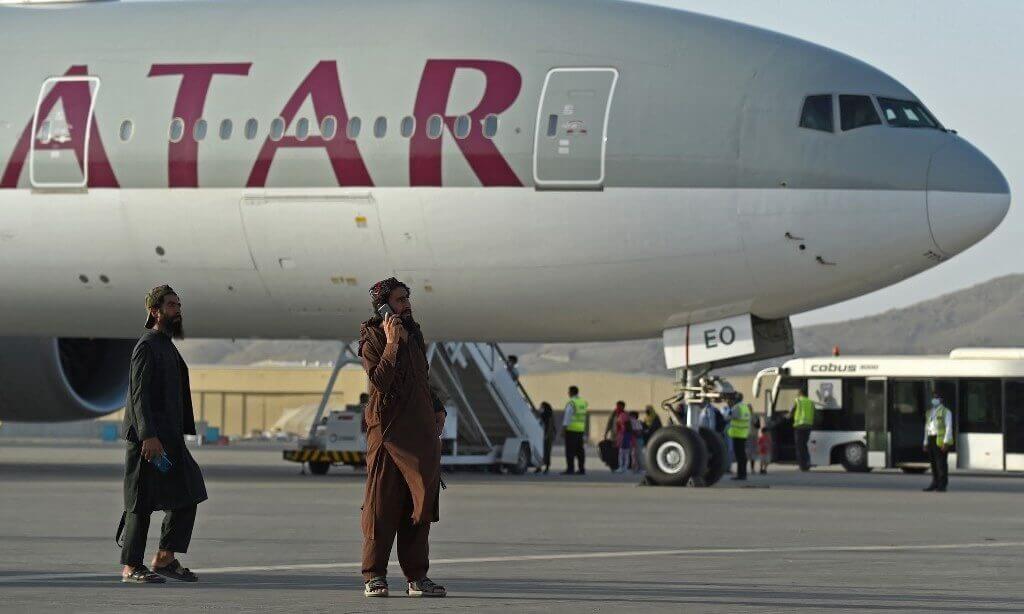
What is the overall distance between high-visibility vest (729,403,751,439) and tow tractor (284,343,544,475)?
10.6ft

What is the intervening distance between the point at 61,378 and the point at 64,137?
5665 mm

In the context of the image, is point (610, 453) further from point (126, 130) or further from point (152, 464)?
point (152, 464)

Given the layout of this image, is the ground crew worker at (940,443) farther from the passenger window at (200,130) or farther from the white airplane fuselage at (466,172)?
the passenger window at (200,130)

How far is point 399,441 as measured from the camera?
36.4 ft

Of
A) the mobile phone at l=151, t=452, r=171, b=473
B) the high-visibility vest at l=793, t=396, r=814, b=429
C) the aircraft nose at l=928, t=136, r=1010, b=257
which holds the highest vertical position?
the aircraft nose at l=928, t=136, r=1010, b=257

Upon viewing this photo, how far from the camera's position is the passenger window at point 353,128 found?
22750 millimetres

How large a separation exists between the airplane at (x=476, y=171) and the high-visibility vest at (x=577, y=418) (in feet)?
26.5

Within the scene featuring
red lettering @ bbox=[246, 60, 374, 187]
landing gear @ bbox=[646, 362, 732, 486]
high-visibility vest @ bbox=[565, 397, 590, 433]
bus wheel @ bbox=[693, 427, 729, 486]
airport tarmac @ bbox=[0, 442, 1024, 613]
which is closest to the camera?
airport tarmac @ bbox=[0, 442, 1024, 613]

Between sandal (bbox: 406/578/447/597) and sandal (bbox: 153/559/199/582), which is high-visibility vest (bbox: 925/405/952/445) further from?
sandal (bbox: 153/559/199/582)

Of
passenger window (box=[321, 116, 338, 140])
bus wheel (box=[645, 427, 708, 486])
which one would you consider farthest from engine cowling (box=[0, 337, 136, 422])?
bus wheel (box=[645, 427, 708, 486])

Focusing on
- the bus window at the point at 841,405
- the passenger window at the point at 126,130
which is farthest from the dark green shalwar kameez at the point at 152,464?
the bus window at the point at 841,405

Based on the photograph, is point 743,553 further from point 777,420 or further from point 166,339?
point 777,420

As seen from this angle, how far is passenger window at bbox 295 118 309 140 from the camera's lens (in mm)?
22938

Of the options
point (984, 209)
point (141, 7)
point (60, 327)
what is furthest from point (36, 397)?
point (984, 209)
